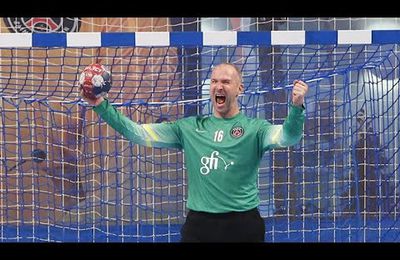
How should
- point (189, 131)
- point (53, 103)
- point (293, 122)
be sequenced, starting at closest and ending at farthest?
point (293, 122), point (189, 131), point (53, 103)

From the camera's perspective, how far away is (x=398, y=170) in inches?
260

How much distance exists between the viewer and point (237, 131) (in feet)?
12.5

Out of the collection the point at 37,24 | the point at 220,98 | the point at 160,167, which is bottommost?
the point at 160,167

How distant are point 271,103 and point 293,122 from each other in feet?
9.02

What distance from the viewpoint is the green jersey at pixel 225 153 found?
3744mm

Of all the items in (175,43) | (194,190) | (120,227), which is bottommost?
(120,227)

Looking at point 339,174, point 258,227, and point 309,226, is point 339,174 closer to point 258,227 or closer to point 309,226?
point 309,226

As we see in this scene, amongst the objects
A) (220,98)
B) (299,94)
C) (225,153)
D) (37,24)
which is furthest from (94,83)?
(37,24)

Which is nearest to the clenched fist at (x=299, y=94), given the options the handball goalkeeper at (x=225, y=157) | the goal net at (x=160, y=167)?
the handball goalkeeper at (x=225, y=157)

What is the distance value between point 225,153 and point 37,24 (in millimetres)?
3468

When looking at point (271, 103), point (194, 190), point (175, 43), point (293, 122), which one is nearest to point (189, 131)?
point (194, 190)

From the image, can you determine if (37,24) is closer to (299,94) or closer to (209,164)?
(209,164)

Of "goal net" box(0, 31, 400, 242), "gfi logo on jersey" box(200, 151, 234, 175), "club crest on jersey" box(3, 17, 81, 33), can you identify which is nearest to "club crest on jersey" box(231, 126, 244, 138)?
"gfi logo on jersey" box(200, 151, 234, 175)

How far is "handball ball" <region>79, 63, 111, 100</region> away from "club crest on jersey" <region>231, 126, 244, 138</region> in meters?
0.66
